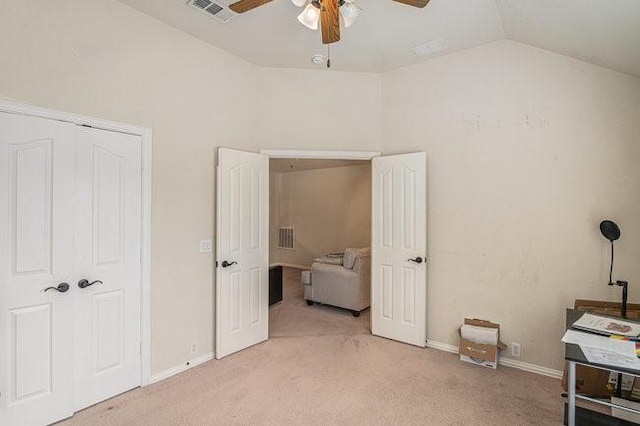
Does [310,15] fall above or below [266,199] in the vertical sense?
above

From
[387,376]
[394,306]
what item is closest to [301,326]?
[394,306]

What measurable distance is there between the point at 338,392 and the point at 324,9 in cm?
281

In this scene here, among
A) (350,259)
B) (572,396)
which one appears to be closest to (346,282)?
(350,259)

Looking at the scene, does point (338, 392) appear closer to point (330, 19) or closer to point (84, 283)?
point (84, 283)

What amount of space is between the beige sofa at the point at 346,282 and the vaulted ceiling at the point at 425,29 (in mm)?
2588

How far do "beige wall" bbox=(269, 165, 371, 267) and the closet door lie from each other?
17.8 feet

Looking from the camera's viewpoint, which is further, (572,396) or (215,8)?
(215,8)

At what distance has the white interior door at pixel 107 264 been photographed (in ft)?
8.12

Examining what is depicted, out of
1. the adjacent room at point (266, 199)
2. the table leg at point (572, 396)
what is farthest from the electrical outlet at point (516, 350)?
the table leg at point (572, 396)

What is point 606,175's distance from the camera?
279 centimetres

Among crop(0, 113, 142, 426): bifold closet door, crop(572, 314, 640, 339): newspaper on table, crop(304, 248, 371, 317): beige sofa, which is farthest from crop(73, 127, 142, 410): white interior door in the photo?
crop(572, 314, 640, 339): newspaper on table

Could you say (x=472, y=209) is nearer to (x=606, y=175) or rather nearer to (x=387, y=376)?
(x=606, y=175)

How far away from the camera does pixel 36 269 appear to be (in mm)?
2258

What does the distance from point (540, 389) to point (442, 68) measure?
3.17 m
